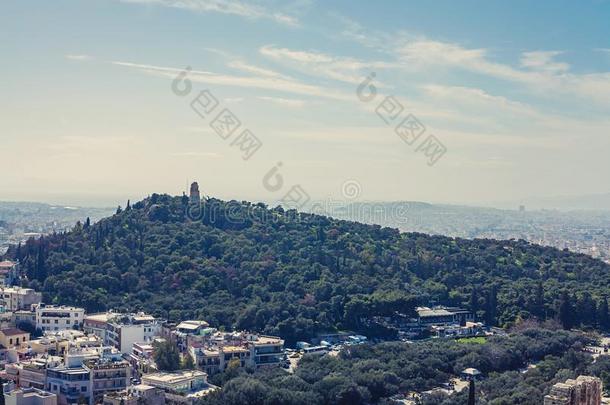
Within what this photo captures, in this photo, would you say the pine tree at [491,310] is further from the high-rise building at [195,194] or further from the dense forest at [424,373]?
the high-rise building at [195,194]

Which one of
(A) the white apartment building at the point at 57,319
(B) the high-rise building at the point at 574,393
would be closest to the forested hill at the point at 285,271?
(A) the white apartment building at the point at 57,319

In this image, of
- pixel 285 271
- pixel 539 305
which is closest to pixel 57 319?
pixel 285 271

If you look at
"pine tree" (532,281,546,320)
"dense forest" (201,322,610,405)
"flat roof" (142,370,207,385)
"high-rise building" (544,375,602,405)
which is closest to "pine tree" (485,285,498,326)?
"pine tree" (532,281,546,320)

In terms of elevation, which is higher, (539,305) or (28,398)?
(539,305)

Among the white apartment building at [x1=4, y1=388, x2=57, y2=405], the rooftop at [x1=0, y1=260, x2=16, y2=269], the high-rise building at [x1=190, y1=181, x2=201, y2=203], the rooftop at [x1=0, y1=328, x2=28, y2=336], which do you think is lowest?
the white apartment building at [x1=4, y1=388, x2=57, y2=405]

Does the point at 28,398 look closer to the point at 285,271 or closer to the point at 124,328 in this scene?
the point at 124,328

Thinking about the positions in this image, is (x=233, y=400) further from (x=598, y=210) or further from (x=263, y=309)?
(x=598, y=210)

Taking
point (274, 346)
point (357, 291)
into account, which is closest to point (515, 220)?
point (357, 291)

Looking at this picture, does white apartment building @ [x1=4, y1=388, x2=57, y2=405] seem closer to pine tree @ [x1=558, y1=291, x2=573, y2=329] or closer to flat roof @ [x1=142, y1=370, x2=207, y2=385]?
flat roof @ [x1=142, y1=370, x2=207, y2=385]
